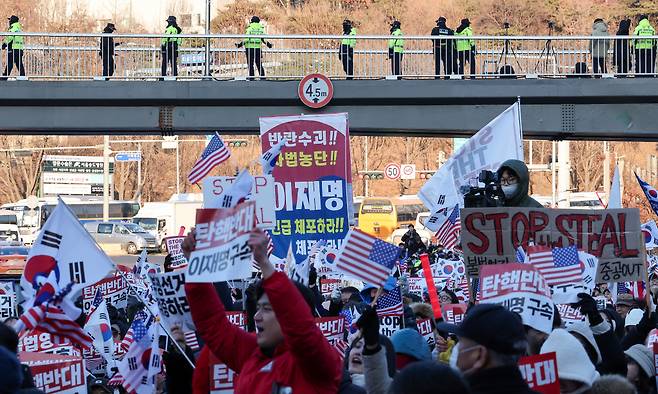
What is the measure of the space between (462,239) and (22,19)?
71.9m

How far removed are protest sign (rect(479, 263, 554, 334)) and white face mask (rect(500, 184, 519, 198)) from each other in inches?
99.1

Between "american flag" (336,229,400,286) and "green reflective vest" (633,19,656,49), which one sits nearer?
"american flag" (336,229,400,286)

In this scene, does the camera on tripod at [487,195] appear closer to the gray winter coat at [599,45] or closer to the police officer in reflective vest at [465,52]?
the police officer in reflective vest at [465,52]

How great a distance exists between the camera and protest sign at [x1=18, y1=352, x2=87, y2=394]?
8461 mm

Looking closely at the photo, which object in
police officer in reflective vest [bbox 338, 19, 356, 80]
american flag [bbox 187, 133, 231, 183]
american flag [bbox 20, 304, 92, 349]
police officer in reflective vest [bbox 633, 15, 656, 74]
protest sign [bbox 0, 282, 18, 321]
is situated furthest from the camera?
police officer in reflective vest [bbox 338, 19, 356, 80]

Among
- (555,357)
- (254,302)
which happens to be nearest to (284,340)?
(254,302)

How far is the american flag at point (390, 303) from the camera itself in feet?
34.6

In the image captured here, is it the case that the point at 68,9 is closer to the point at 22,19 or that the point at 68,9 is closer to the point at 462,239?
the point at 22,19

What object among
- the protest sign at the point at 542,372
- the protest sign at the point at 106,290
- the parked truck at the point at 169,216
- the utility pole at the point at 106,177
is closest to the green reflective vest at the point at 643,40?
the protest sign at the point at 106,290

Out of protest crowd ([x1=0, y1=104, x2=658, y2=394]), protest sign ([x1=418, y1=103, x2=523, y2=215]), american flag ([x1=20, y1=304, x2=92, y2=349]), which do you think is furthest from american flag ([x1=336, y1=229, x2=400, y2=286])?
protest sign ([x1=418, y1=103, x2=523, y2=215])

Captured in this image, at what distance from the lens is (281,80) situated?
27.6m

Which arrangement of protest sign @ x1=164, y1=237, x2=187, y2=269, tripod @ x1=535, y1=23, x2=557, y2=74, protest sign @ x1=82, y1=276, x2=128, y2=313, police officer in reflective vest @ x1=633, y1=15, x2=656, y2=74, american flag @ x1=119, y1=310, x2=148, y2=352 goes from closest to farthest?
american flag @ x1=119, y1=310, x2=148, y2=352 < protest sign @ x1=82, y1=276, x2=128, y2=313 < protest sign @ x1=164, y1=237, x2=187, y2=269 < police officer in reflective vest @ x1=633, y1=15, x2=656, y2=74 < tripod @ x1=535, y1=23, x2=557, y2=74

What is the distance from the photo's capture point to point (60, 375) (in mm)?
8539

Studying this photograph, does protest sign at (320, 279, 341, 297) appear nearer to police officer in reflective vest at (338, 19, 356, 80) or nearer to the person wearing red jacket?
police officer in reflective vest at (338, 19, 356, 80)
